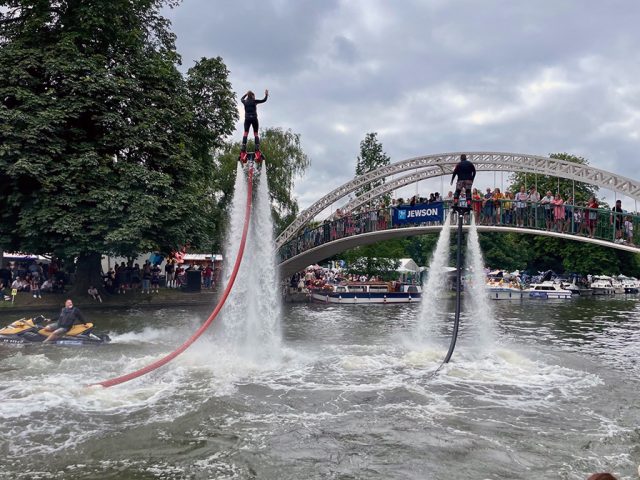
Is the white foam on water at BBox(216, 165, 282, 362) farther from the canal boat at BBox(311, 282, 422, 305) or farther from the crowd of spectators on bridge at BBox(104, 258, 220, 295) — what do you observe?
the canal boat at BBox(311, 282, 422, 305)

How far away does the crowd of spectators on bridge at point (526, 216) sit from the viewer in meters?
24.7

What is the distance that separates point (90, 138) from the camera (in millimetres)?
29422

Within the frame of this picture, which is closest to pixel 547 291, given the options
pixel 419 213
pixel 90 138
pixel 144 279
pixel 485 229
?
pixel 419 213

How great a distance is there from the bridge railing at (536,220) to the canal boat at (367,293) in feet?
28.0

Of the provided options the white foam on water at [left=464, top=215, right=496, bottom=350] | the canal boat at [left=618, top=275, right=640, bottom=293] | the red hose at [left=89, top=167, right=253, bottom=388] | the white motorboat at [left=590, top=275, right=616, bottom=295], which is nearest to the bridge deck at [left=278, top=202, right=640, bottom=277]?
the white foam on water at [left=464, top=215, right=496, bottom=350]

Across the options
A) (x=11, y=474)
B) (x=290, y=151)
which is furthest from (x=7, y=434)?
(x=290, y=151)

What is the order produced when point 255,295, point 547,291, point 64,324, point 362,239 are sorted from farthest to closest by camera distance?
point 547,291
point 362,239
point 64,324
point 255,295

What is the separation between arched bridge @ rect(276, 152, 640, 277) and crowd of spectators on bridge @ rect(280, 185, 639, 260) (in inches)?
1.8

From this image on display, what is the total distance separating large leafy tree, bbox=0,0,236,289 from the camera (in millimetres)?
26641

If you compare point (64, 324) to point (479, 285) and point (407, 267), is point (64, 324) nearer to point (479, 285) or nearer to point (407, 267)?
point (479, 285)

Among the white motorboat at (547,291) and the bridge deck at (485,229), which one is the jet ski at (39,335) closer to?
the bridge deck at (485,229)

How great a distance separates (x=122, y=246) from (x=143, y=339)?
858 cm

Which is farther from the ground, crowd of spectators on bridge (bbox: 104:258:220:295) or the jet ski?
crowd of spectators on bridge (bbox: 104:258:220:295)

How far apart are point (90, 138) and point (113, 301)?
9368 millimetres
